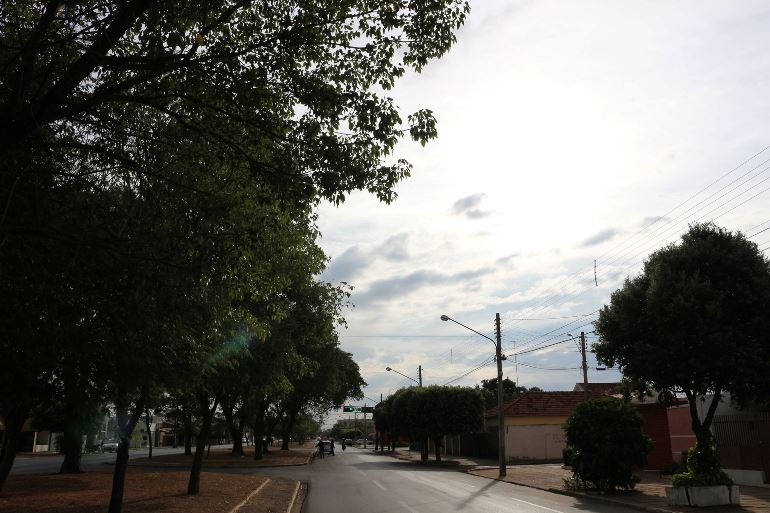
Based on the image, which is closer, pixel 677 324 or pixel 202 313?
pixel 202 313

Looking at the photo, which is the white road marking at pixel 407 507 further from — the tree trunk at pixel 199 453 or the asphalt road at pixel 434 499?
the tree trunk at pixel 199 453

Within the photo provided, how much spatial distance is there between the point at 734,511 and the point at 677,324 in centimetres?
472

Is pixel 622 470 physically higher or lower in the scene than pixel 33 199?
lower

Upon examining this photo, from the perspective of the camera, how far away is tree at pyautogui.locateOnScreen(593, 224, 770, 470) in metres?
16.0

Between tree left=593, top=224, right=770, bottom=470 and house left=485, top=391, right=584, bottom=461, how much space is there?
29.8 metres

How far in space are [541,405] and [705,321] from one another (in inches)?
1334

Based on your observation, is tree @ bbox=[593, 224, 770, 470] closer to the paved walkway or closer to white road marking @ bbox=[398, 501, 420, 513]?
the paved walkway

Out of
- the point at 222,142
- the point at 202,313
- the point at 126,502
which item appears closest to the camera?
the point at 222,142

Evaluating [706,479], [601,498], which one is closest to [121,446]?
[601,498]

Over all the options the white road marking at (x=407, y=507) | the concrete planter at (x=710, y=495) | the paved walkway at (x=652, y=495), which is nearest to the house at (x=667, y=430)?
the paved walkway at (x=652, y=495)

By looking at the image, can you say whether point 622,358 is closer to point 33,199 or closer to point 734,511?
point 734,511

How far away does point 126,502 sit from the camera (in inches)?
617

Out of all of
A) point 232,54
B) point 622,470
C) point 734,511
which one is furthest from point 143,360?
point 622,470

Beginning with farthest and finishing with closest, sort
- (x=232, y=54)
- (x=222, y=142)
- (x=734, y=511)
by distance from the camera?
(x=734, y=511) → (x=222, y=142) → (x=232, y=54)
